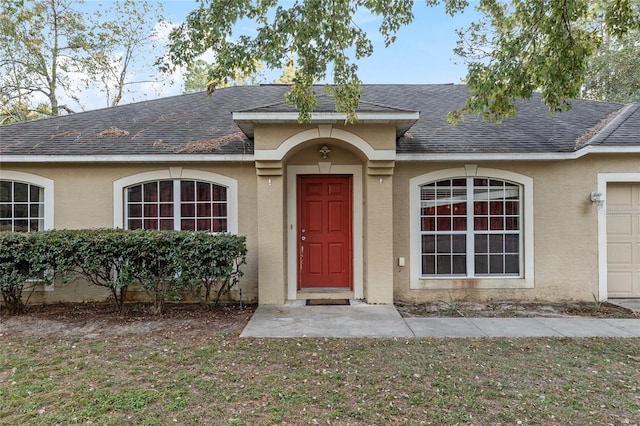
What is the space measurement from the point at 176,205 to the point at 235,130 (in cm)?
200

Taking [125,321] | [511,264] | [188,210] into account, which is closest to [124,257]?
[125,321]

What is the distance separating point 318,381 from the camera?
368 cm

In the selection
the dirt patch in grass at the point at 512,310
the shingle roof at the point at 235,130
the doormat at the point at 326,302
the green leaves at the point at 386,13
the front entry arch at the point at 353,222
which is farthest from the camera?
the front entry arch at the point at 353,222

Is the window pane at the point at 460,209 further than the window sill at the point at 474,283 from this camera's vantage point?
Yes

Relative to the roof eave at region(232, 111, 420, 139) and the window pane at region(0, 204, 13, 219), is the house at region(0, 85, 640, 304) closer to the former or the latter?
the window pane at region(0, 204, 13, 219)

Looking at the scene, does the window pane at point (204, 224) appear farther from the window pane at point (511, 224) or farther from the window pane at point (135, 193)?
the window pane at point (511, 224)

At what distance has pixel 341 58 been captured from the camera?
225 inches

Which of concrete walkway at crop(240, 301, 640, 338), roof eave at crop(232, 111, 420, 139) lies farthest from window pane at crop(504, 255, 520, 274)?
roof eave at crop(232, 111, 420, 139)

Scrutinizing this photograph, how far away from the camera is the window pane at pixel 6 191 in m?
6.94

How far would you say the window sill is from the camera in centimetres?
693

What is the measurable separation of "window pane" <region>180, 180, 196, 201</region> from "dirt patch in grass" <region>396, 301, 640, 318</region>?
443 cm

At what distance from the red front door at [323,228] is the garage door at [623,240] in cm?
508

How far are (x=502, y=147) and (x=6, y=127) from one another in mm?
10421

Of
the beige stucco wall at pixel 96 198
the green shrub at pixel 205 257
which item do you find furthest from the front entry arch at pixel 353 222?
the green shrub at pixel 205 257
